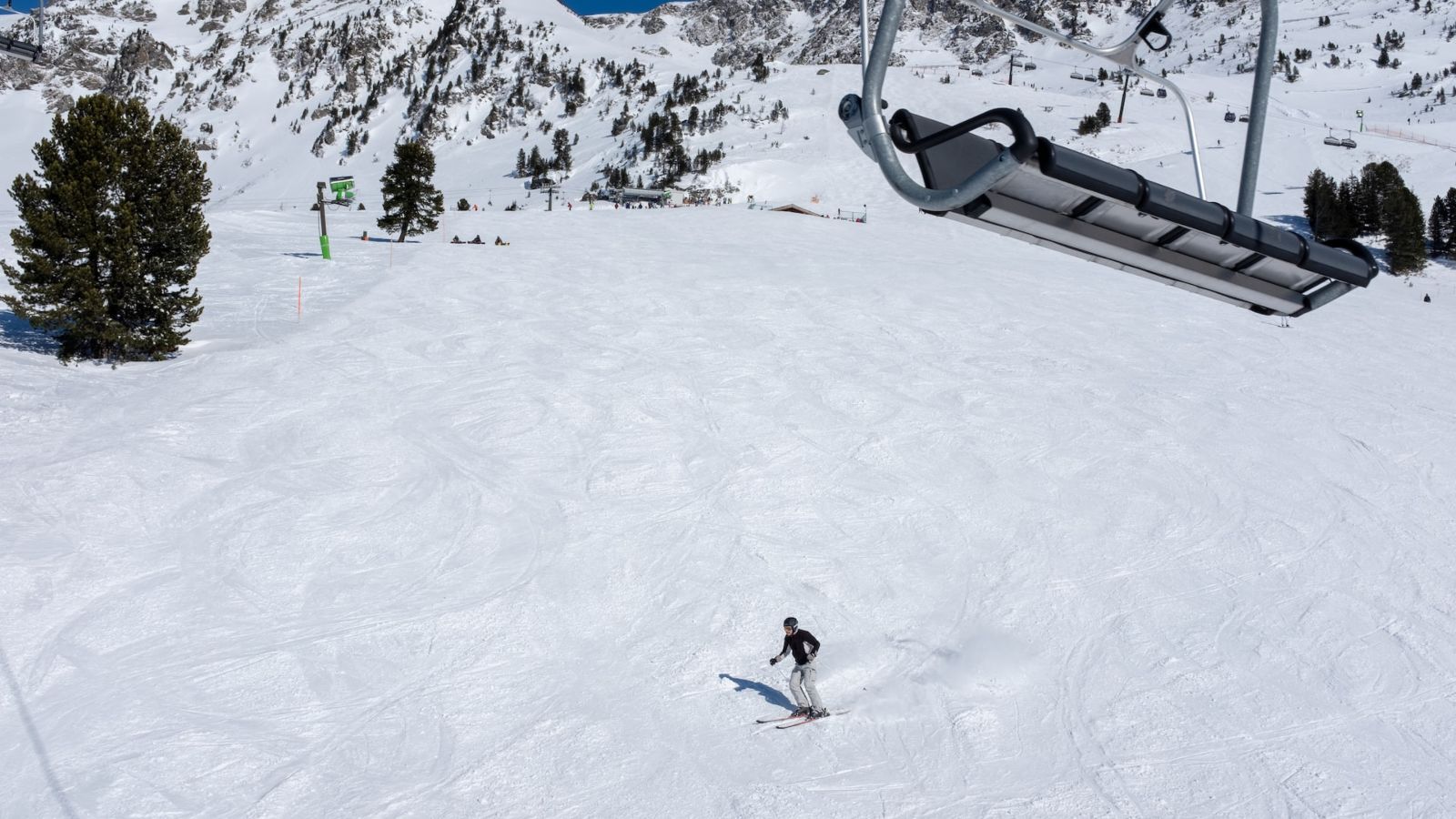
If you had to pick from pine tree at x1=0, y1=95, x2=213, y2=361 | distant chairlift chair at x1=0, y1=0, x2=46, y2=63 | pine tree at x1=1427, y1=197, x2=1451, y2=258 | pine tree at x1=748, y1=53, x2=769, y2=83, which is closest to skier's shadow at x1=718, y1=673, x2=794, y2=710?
distant chairlift chair at x1=0, y1=0, x2=46, y2=63

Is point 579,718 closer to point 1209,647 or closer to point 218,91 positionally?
point 1209,647

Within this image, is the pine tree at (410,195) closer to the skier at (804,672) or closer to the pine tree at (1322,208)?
the skier at (804,672)

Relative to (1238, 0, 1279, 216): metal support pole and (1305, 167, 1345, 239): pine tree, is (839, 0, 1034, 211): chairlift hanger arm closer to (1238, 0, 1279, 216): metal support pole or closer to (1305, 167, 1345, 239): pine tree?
(1238, 0, 1279, 216): metal support pole

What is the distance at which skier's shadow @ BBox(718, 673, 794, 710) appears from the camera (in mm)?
9914

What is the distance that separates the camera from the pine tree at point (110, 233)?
57.2 feet

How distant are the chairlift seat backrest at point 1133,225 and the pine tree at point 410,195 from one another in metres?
37.1

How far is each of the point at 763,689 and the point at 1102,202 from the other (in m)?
7.77

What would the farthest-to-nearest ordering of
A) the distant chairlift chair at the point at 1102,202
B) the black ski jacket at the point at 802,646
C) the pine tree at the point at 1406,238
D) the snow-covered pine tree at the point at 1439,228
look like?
the snow-covered pine tree at the point at 1439,228 → the pine tree at the point at 1406,238 → the black ski jacket at the point at 802,646 → the distant chairlift chair at the point at 1102,202

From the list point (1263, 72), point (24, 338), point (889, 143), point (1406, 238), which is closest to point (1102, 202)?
point (1263, 72)

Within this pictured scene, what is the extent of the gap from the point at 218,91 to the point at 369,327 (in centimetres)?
17077

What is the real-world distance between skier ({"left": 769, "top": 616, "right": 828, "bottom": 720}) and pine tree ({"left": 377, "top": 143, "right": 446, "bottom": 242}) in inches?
1286

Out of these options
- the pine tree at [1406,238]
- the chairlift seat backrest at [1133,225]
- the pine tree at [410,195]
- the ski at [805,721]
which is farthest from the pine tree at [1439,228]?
the chairlift seat backrest at [1133,225]

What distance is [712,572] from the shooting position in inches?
490

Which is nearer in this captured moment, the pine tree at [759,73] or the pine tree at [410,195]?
the pine tree at [410,195]
